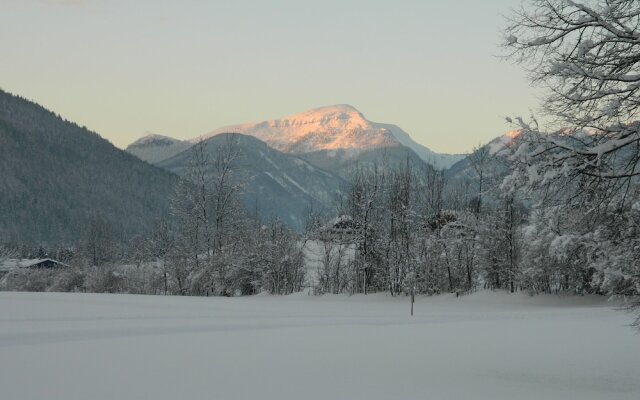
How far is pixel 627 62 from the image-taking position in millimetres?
10188

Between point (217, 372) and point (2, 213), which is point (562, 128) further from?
point (2, 213)

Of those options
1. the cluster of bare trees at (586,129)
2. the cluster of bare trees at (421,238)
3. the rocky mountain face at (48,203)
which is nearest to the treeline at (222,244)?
the cluster of bare trees at (421,238)

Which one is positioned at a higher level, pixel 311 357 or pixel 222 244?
pixel 222 244

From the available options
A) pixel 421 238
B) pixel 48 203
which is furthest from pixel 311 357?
pixel 48 203

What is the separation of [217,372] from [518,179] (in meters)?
6.58

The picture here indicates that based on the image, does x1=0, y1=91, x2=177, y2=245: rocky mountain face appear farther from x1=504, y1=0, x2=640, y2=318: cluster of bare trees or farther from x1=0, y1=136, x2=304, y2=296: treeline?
x1=504, y1=0, x2=640, y2=318: cluster of bare trees

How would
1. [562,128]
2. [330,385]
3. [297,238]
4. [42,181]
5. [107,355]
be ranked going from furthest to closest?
[42,181], [297,238], [107,355], [330,385], [562,128]

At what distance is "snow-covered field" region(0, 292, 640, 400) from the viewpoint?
11023mm

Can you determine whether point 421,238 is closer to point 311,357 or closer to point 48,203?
point 311,357

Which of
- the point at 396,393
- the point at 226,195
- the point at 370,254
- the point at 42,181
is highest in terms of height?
the point at 42,181

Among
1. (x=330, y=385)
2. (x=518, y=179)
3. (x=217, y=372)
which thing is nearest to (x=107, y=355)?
(x=217, y=372)

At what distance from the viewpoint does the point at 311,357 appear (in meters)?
15.0

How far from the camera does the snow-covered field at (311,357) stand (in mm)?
11023

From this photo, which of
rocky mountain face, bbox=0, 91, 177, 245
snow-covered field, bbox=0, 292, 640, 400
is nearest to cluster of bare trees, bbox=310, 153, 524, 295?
snow-covered field, bbox=0, 292, 640, 400
